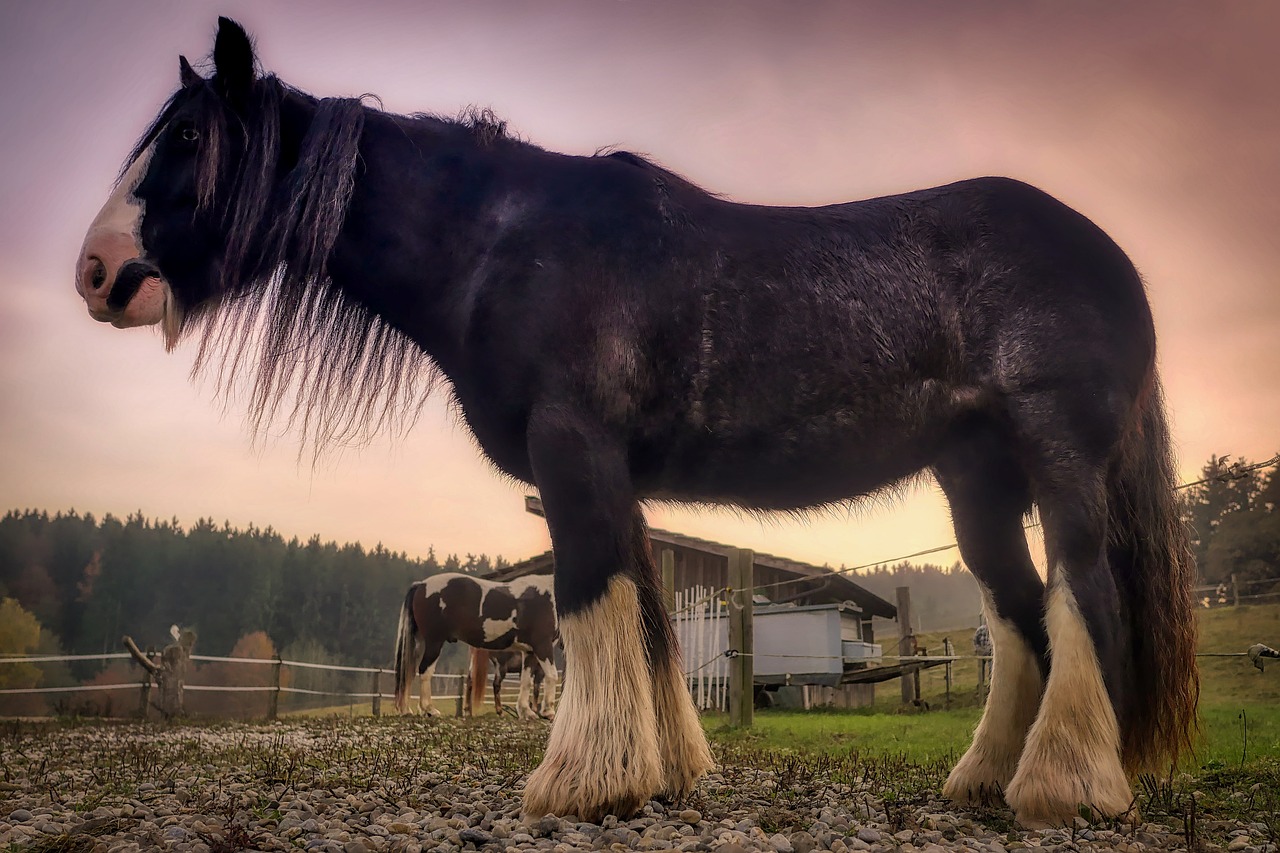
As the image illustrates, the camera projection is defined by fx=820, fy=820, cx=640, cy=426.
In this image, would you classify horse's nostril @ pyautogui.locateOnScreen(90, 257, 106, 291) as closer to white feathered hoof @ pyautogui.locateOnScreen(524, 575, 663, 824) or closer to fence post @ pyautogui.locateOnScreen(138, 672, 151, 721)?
white feathered hoof @ pyautogui.locateOnScreen(524, 575, 663, 824)

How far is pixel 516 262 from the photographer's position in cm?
293

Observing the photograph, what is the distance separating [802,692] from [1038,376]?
45.1 feet

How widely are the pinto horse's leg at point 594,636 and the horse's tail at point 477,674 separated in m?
12.8

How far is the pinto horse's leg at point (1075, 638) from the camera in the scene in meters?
2.61

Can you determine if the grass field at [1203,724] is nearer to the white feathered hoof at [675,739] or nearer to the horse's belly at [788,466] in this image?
the horse's belly at [788,466]

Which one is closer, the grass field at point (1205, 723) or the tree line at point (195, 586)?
the grass field at point (1205, 723)

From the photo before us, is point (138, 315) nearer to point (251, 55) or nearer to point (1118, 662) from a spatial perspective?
point (251, 55)

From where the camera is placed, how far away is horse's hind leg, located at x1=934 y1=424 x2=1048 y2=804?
3.13m

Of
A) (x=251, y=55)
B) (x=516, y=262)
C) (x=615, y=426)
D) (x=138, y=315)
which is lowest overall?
(x=615, y=426)

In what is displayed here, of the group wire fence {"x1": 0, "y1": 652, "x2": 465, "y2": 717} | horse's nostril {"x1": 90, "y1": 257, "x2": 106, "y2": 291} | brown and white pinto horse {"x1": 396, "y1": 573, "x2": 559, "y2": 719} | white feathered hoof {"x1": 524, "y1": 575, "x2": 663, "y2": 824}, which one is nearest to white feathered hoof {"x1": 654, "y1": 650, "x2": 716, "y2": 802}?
white feathered hoof {"x1": 524, "y1": 575, "x2": 663, "y2": 824}

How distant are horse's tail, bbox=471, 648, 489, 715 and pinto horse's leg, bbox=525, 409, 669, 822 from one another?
1284 cm

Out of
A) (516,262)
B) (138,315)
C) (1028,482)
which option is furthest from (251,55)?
(1028,482)

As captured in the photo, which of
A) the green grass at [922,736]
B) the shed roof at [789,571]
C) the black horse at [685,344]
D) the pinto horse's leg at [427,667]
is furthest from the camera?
the shed roof at [789,571]

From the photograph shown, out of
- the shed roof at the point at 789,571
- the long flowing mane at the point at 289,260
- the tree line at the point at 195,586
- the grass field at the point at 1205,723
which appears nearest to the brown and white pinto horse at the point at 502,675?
the shed roof at the point at 789,571
